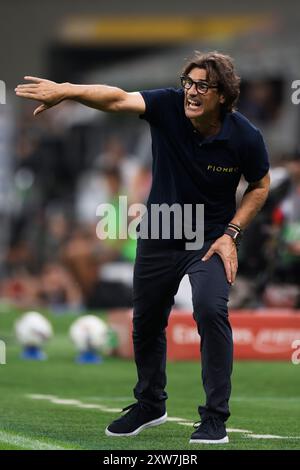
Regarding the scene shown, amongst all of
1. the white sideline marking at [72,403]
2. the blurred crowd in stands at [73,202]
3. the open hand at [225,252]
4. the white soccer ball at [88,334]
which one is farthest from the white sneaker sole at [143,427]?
the blurred crowd in stands at [73,202]

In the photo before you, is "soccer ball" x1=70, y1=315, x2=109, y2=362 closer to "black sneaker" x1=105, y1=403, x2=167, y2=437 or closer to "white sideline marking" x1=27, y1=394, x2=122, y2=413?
"white sideline marking" x1=27, y1=394, x2=122, y2=413

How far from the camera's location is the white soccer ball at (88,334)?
14304 mm

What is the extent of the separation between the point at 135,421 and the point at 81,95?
2.03 meters

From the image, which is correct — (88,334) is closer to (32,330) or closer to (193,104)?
(32,330)

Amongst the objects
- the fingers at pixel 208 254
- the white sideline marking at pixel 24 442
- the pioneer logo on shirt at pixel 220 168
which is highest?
the pioneer logo on shirt at pixel 220 168

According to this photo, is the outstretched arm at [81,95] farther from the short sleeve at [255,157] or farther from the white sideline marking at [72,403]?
the white sideline marking at [72,403]

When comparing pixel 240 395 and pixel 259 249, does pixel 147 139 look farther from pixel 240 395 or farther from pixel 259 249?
pixel 240 395

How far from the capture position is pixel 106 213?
21312 millimetres

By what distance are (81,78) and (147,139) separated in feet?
32.8

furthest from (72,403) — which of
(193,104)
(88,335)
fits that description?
(88,335)

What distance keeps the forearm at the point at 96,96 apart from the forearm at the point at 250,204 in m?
0.99

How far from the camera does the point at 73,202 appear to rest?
25.7m

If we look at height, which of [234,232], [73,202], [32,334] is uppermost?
[234,232]

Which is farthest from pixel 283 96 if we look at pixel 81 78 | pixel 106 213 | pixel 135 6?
pixel 135 6
